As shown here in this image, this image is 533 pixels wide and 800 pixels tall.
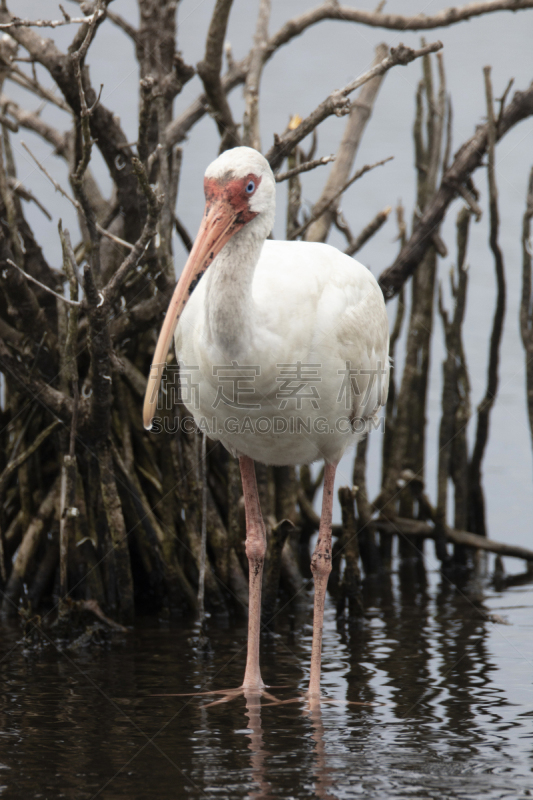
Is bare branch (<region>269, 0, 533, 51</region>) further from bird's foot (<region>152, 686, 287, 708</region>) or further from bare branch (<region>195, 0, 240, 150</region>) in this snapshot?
bird's foot (<region>152, 686, 287, 708</region>)

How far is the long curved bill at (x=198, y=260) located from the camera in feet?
15.6

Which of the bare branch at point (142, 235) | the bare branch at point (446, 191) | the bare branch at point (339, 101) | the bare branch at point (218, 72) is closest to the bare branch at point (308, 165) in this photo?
the bare branch at point (339, 101)

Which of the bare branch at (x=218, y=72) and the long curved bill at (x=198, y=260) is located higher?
the bare branch at (x=218, y=72)

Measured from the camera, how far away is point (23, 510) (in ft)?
24.0

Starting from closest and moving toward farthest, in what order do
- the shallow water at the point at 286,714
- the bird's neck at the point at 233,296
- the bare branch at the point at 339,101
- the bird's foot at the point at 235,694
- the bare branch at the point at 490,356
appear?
the shallow water at the point at 286,714
the bird's neck at the point at 233,296
the bird's foot at the point at 235,694
the bare branch at the point at 339,101
the bare branch at the point at 490,356

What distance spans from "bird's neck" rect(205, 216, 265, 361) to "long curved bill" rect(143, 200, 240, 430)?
63 mm

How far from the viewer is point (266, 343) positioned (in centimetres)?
500

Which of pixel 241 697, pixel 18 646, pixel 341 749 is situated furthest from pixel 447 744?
pixel 18 646

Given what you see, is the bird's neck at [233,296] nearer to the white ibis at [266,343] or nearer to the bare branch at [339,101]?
the white ibis at [266,343]

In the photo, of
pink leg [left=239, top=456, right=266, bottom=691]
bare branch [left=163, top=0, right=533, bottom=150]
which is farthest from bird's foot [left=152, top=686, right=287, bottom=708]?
bare branch [left=163, top=0, right=533, bottom=150]

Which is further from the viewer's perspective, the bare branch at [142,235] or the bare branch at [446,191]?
the bare branch at [446,191]

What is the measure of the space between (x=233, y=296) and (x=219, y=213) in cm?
42

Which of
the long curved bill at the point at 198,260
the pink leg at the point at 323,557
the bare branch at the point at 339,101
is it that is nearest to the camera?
the long curved bill at the point at 198,260

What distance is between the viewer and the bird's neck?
4.86 m
